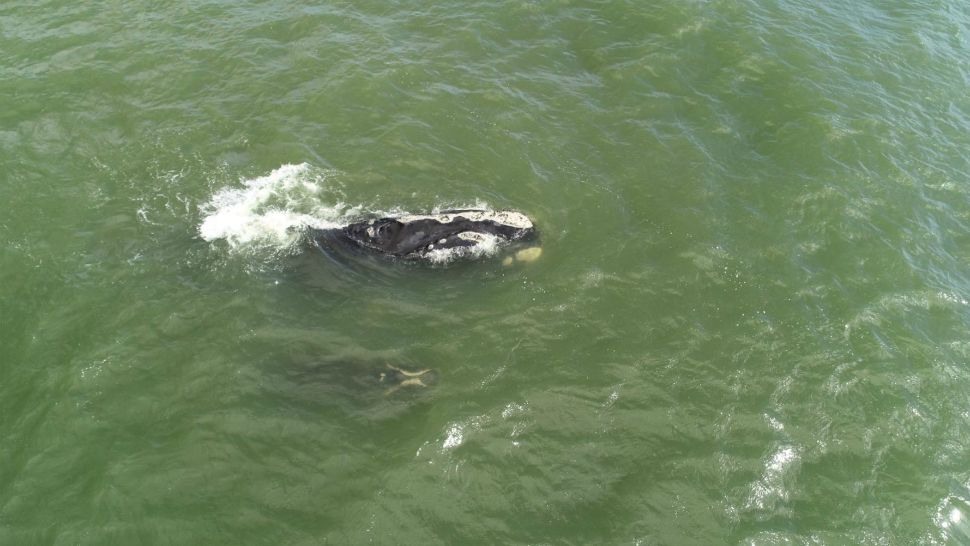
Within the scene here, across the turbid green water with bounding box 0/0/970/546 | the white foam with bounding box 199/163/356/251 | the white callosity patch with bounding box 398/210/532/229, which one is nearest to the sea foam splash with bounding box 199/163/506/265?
the white foam with bounding box 199/163/356/251

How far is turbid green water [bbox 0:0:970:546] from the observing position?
1365cm

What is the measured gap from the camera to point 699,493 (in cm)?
1387

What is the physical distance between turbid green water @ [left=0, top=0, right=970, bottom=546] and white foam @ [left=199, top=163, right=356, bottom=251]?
10 centimetres

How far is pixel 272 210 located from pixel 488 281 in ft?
24.3

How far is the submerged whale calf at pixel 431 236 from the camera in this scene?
1798cm

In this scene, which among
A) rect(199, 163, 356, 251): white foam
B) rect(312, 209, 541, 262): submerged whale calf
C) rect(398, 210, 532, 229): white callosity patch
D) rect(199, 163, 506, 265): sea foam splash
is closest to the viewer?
rect(312, 209, 541, 262): submerged whale calf

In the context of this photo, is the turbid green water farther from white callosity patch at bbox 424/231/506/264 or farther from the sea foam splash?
white callosity patch at bbox 424/231/506/264

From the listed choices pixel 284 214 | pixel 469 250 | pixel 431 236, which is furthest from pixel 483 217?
pixel 284 214

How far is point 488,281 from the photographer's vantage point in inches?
700

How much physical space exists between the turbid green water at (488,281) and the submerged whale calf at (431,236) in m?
0.68

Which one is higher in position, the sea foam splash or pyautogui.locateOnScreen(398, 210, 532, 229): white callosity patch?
pyautogui.locateOnScreen(398, 210, 532, 229): white callosity patch

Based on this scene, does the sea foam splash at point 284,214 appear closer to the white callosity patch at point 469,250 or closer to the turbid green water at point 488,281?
the white callosity patch at point 469,250

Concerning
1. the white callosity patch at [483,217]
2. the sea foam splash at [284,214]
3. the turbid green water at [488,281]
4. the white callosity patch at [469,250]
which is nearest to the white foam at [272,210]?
the sea foam splash at [284,214]

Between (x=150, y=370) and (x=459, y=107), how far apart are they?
44.4 ft
